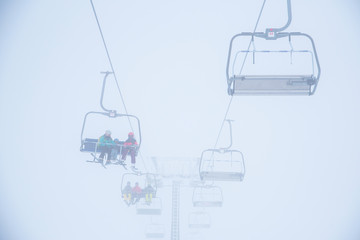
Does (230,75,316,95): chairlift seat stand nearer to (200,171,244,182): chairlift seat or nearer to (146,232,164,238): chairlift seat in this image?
(200,171,244,182): chairlift seat

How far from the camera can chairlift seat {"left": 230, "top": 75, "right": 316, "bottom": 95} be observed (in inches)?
88.1

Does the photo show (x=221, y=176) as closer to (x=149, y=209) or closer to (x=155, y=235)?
(x=149, y=209)

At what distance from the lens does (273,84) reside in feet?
7.63

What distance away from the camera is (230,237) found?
54.2ft

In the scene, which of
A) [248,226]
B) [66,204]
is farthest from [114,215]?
[248,226]

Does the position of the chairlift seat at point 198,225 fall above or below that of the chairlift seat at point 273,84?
below

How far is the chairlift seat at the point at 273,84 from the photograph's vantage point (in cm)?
224

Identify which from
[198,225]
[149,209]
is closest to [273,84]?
[149,209]

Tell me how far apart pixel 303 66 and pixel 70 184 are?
18513mm

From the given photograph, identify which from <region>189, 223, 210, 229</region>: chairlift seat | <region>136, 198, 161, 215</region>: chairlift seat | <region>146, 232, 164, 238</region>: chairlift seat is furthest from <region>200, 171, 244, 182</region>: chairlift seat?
<region>146, 232, 164, 238</region>: chairlift seat

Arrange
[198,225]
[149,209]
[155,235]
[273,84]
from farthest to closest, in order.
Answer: [155,235] → [198,225] → [149,209] → [273,84]

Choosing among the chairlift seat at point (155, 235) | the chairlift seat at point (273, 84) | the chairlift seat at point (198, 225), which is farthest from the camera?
the chairlift seat at point (155, 235)

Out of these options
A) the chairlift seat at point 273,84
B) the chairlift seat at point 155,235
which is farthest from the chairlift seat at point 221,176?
the chairlift seat at point 155,235

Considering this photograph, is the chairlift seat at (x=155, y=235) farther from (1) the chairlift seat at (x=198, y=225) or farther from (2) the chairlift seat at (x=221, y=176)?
(2) the chairlift seat at (x=221, y=176)
